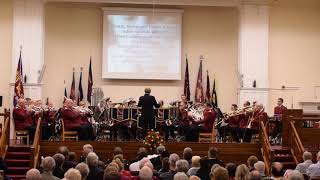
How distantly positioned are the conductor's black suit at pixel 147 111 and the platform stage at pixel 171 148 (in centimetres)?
93

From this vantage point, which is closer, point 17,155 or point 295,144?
point 17,155

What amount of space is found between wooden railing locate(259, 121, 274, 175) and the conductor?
8.80 feet

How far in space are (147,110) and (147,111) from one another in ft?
0.08

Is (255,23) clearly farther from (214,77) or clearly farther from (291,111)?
(291,111)

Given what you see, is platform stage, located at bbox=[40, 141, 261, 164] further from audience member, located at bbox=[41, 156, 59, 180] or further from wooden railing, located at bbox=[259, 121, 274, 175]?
audience member, located at bbox=[41, 156, 59, 180]

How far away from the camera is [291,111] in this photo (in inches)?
588

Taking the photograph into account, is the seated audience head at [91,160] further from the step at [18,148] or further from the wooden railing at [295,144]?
the wooden railing at [295,144]

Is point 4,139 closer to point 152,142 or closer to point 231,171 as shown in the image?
point 152,142

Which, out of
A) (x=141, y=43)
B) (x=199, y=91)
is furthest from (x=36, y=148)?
(x=199, y=91)

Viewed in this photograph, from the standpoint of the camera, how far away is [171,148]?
48.4 feet

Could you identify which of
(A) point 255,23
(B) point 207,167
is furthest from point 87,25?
(B) point 207,167

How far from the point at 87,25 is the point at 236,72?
5.40 meters

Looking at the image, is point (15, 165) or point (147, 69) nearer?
point (15, 165)

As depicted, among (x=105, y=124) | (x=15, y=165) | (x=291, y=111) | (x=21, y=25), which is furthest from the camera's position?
(x=21, y=25)
